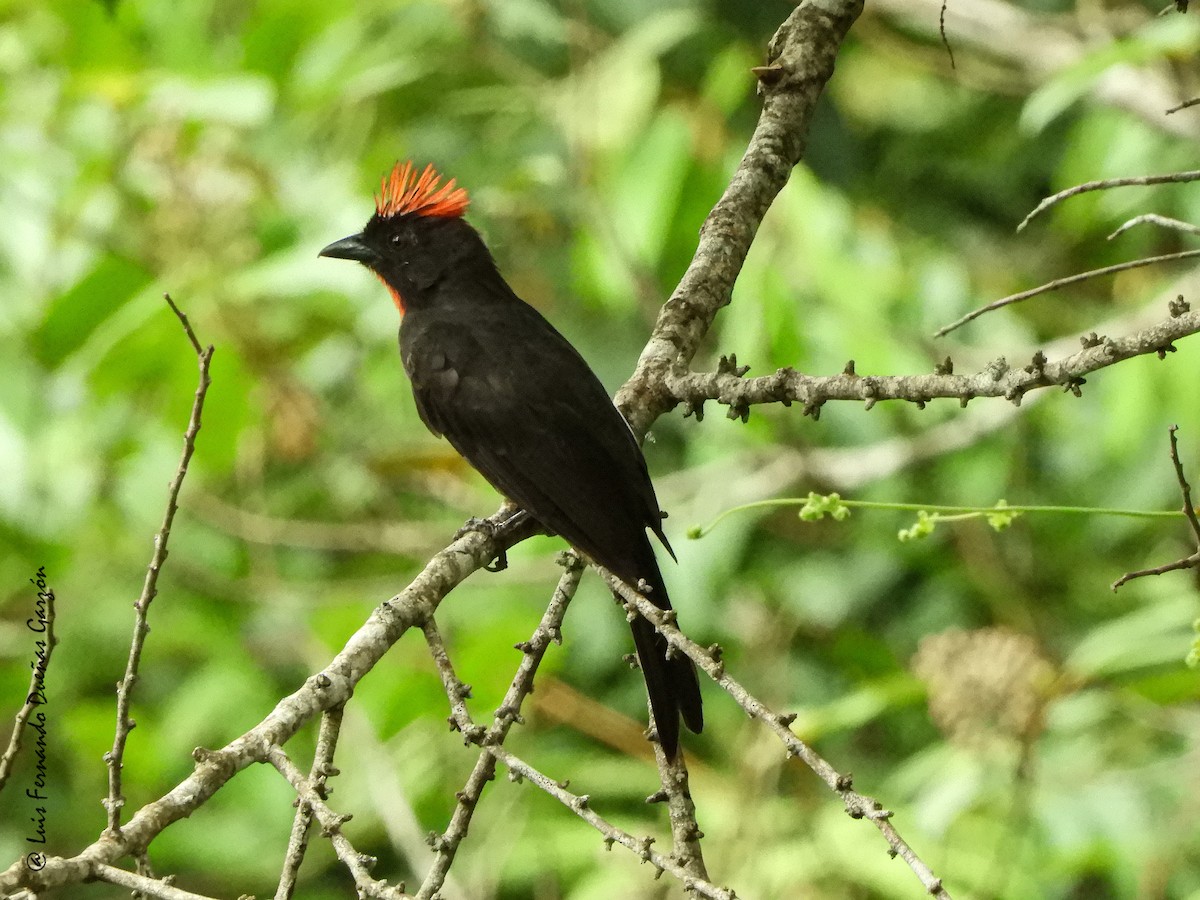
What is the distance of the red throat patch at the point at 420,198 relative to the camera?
4.12 m

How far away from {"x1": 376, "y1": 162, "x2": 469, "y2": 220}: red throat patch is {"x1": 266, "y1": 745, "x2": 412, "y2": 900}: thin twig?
8.03 feet

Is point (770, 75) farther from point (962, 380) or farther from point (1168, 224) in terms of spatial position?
point (962, 380)

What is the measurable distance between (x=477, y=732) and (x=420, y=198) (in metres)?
2.49

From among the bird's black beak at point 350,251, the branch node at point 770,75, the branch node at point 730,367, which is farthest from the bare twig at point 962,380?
the bird's black beak at point 350,251

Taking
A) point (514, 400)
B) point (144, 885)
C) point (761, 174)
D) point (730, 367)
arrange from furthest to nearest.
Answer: point (514, 400), point (761, 174), point (730, 367), point (144, 885)

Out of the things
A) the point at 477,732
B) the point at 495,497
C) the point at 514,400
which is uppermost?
the point at 495,497

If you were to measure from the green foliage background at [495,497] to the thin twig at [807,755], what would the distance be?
210cm

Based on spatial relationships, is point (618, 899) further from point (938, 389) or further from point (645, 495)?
point (938, 389)

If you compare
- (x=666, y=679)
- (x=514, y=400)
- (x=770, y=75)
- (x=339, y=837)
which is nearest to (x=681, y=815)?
(x=339, y=837)

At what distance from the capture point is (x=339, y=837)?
66.9 inches

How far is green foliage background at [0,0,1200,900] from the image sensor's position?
14.4ft

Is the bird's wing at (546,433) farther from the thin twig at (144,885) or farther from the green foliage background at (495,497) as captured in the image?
the thin twig at (144,885)

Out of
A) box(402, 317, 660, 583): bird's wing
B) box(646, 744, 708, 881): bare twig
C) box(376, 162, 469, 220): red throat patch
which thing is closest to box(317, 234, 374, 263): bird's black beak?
box(376, 162, 469, 220): red throat patch

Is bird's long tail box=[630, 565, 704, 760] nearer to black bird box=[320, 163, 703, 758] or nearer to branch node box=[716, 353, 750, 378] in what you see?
black bird box=[320, 163, 703, 758]
